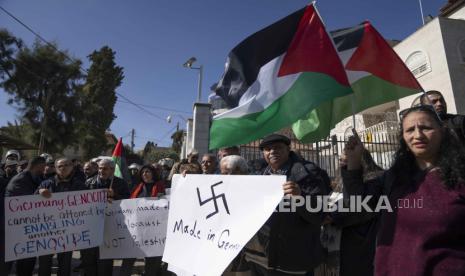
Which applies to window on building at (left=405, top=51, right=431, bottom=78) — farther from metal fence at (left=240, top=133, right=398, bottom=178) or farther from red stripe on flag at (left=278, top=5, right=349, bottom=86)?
red stripe on flag at (left=278, top=5, right=349, bottom=86)

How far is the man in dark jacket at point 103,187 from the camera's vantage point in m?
4.34

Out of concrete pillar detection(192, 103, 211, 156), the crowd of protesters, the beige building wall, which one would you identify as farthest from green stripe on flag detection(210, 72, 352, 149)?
the beige building wall

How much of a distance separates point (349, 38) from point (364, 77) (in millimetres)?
424

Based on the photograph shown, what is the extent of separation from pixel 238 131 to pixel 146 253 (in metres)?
2.30

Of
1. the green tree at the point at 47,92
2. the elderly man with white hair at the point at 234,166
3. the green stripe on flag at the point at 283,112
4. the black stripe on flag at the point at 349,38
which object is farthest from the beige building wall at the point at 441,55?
the green tree at the point at 47,92

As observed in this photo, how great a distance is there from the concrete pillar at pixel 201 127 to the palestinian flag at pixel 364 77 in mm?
6273

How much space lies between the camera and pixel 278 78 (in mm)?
2863

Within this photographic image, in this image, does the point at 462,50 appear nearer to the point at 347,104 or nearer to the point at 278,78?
the point at 347,104

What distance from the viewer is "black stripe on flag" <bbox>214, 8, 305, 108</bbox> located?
2969 millimetres

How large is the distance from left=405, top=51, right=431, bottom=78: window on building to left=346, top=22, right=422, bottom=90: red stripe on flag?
48.6 feet

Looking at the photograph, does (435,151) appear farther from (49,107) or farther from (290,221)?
(49,107)

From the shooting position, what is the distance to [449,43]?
14.7m

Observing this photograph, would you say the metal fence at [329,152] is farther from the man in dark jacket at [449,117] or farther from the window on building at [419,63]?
the window on building at [419,63]

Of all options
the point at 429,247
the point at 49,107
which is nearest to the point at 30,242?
the point at 429,247
